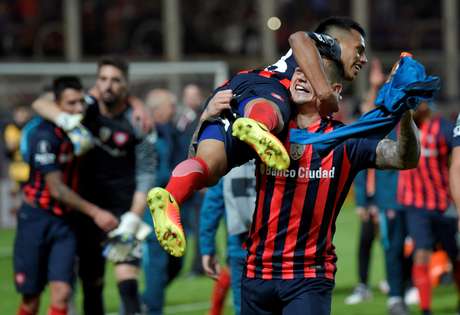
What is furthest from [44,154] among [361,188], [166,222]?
[361,188]

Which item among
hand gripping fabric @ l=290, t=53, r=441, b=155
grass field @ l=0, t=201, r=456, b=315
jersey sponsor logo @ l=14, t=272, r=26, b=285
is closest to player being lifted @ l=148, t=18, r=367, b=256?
hand gripping fabric @ l=290, t=53, r=441, b=155

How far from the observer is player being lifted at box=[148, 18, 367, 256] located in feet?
16.7

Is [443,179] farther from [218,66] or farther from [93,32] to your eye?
[93,32]

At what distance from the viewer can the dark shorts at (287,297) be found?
18.3 ft

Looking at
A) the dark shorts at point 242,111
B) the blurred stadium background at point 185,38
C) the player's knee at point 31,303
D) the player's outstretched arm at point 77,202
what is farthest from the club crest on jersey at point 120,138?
the blurred stadium background at point 185,38

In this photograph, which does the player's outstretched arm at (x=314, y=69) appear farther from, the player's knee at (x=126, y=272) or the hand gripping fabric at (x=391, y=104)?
the player's knee at (x=126, y=272)

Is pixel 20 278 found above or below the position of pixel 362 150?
below

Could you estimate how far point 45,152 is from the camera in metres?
8.41

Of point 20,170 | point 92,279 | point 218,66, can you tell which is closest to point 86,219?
point 92,279

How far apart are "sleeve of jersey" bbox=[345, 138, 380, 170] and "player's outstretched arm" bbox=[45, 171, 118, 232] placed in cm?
295

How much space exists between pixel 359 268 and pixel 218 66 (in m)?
8.81

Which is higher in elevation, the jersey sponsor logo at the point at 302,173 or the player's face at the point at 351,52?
the player's face at the point at 351,52

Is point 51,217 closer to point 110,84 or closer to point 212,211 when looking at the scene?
point 110,84

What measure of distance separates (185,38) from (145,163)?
54.5 feet
